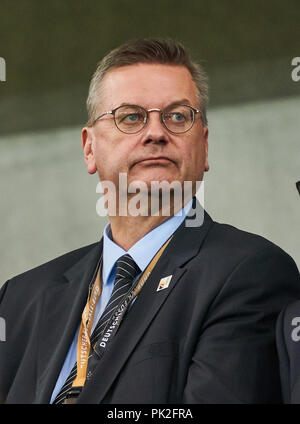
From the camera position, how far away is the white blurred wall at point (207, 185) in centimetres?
442

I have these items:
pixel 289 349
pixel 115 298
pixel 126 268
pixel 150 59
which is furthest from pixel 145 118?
pixel 289 349

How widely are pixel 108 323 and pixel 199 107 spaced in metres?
0.84

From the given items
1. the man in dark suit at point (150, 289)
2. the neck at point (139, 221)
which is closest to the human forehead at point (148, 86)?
the man in dark suit at point (150, 289)

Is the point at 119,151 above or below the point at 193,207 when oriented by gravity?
above

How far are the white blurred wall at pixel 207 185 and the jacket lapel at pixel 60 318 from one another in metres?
1.65

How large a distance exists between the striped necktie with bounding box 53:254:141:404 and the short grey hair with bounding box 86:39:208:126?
1.86ft

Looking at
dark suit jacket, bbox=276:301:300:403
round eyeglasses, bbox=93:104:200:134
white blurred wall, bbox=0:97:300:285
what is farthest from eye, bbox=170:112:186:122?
white blurred wall, bbox=0:97:300:285

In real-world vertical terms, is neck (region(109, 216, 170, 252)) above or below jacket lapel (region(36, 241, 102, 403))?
above

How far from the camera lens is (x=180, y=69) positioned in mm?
2846

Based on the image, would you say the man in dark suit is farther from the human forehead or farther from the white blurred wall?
the white blurred wall

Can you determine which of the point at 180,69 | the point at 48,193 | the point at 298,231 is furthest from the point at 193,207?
the point at 48,193

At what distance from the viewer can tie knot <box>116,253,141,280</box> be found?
2604 millimetres
